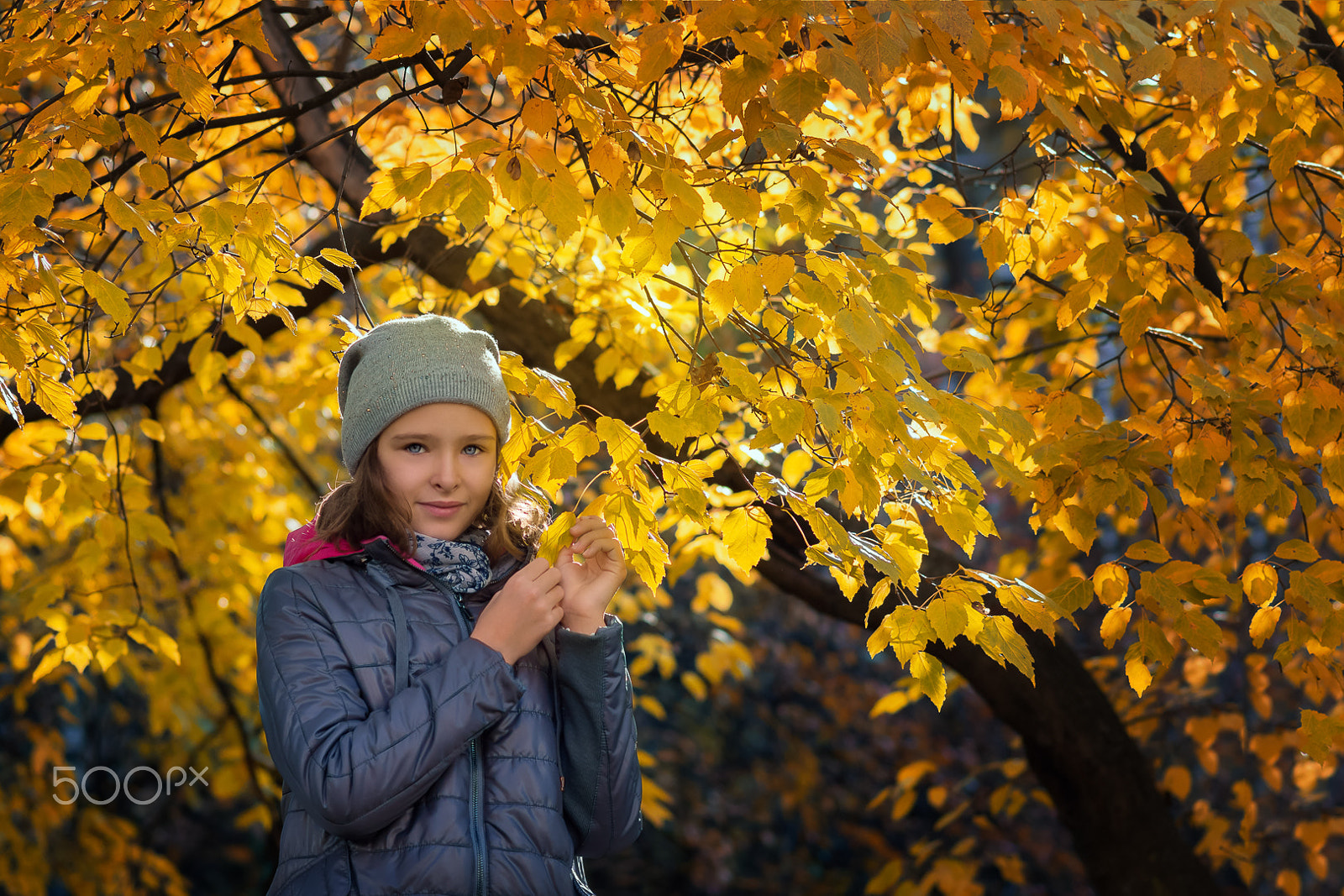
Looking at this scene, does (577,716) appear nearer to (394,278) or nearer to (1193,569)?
(1193,569)

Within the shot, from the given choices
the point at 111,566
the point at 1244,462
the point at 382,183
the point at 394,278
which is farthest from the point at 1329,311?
the point at 111,566

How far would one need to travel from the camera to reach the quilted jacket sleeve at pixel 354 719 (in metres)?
1.37

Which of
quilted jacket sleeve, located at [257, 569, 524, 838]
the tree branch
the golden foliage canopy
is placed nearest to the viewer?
quilted jacket sleeve, located at [257, 569, 524, 838]

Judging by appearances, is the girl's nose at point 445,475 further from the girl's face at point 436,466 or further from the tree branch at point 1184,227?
the tree branch at point 1184,227

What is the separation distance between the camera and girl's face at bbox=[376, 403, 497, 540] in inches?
66.4

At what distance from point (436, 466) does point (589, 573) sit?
298mm

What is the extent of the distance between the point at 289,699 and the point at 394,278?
187 centimetres

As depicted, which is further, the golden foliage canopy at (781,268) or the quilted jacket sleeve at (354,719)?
the golden foliage canopy at (781,268)

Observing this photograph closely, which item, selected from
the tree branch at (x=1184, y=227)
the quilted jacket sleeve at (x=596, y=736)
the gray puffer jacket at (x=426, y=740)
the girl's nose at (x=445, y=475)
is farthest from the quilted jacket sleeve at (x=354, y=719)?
the tree branch at (x=1184, y=227)

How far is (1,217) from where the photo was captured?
61.9 inches

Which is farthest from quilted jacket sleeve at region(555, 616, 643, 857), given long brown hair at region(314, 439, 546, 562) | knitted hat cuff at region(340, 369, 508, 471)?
knitted hat cuff at region(340, 369, 508, 471)

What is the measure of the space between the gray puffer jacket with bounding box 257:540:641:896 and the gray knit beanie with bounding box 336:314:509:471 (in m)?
0.22

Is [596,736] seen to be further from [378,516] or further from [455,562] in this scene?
[378,516]

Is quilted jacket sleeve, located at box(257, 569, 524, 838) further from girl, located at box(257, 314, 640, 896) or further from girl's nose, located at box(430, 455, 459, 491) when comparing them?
girl's nose, located at box(430, 455, 459, 491)
